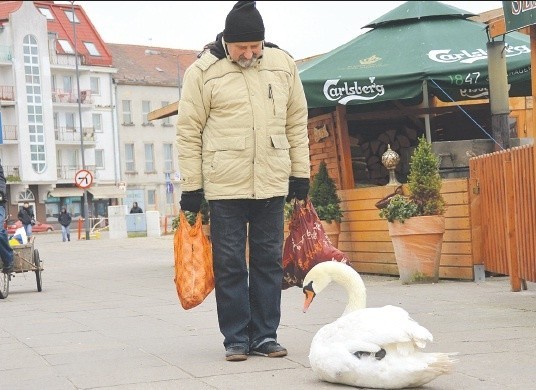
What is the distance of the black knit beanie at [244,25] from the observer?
6.25m

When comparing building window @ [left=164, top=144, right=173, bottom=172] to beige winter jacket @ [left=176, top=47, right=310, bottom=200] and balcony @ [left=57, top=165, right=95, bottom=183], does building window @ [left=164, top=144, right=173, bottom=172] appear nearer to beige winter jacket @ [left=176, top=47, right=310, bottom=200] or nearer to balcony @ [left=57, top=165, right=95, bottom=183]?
balcony @ [left=57, top=165, right=95, bottom=183]

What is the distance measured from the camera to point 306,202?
6793 mm

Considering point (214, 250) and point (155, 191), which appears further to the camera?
point (155, 191)

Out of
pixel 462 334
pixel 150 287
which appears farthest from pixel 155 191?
pixel 462 334

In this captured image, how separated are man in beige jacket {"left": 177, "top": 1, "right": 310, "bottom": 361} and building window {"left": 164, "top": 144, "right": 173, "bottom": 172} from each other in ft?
254

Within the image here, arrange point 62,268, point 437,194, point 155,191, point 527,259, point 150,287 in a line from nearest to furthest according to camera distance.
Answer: point 527,259
point 437,194
point 150,287
point 62,268
point 155,191

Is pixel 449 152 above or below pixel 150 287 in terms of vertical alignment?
above

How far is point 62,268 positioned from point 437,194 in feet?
32.8

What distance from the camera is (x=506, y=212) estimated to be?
391 inches

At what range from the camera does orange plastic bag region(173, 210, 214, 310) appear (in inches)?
254

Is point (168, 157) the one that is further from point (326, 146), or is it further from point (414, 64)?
point (414, 64)

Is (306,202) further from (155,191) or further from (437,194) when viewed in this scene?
(155,191)

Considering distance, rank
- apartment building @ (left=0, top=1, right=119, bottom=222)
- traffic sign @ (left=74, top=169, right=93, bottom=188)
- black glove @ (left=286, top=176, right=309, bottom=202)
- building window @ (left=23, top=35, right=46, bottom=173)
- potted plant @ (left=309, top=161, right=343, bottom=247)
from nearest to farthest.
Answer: black glove @ (left=286, top=176, right=309, bottom=202), potted plant @ (left=309, top=161, right=343, bottom=247), traffic sign @ (left=74, top=169, right=93, bottom=188), apartment building @ (left=0, top=1, right=119, bottom=222), building window @ (left=23, top=35, right=46, bottom=173)

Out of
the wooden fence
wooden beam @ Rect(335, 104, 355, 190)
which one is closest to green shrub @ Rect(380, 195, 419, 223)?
the wooden fence
